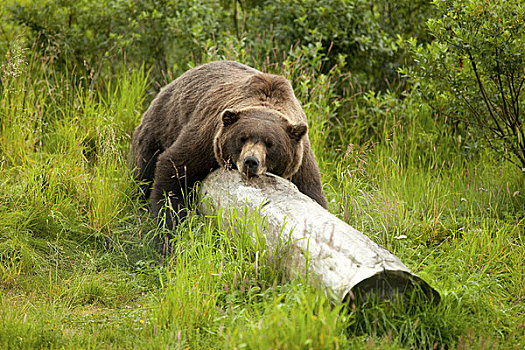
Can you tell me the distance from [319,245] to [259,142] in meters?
1.46

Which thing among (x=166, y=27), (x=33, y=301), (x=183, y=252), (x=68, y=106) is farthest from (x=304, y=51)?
(x=33, y=301)

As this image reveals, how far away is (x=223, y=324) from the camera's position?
3.67 m

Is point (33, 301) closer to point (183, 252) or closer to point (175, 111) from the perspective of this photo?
point (183, 252)

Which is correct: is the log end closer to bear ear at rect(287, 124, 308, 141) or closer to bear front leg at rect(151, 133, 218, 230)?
bear ear at rect(287, 124, 308, 141)

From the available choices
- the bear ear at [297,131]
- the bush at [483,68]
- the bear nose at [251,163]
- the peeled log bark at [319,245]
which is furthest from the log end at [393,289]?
the bush at [483,68]

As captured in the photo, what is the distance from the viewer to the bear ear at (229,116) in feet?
17.1

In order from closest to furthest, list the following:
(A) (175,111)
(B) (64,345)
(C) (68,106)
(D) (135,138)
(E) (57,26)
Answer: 1. (B) (64,345)
2. (A) (175,111)
3. (D) (135,138)
4. (C) (68,106)
5. (E) (57,26)

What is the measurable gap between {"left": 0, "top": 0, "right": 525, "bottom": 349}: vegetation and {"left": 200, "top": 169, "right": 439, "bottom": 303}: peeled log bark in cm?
12

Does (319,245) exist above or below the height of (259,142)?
below

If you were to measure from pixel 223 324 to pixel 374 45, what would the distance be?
6048 mm

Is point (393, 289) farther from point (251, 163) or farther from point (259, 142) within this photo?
point (259, 142)

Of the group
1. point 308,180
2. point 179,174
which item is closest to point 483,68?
point 308,180

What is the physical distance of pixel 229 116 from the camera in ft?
17.2

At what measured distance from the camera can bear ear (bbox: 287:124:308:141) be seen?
5285 millimetres
